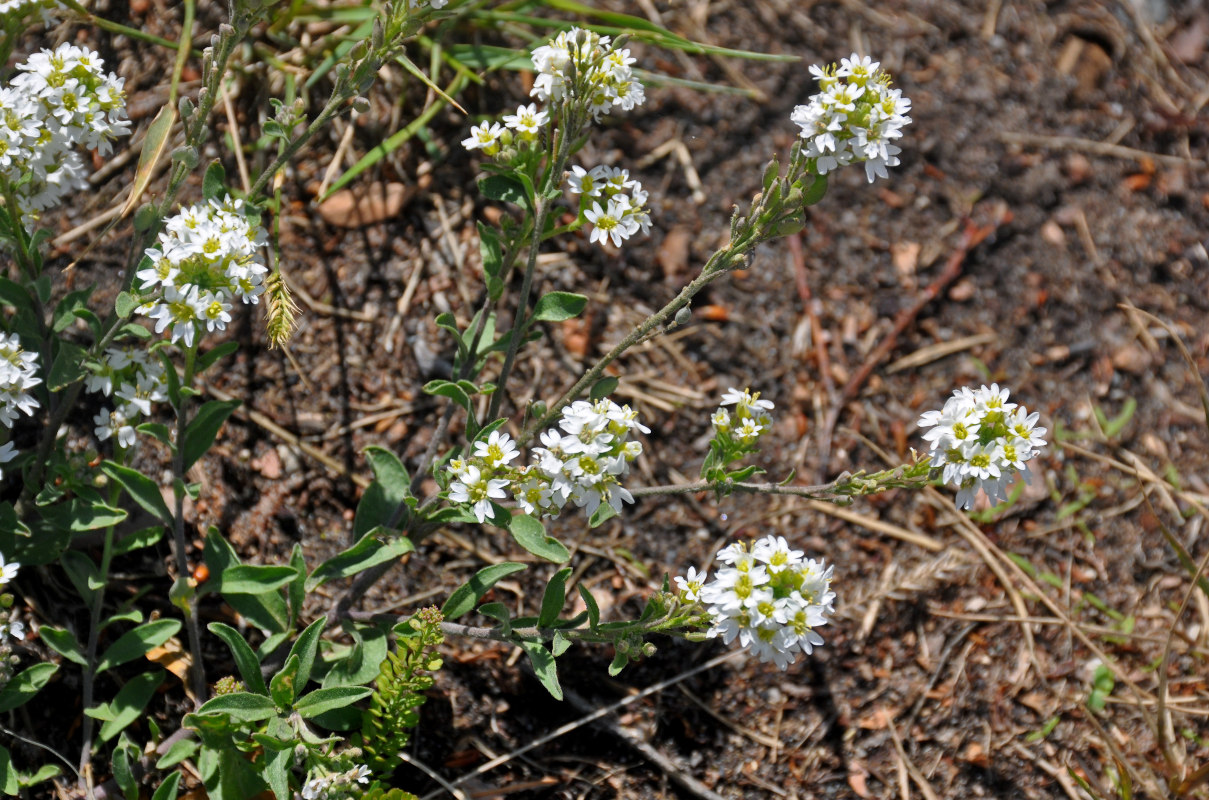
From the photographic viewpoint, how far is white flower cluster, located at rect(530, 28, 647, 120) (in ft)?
7.93

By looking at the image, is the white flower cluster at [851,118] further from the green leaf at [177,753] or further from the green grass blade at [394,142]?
the green leaf at [177,753]

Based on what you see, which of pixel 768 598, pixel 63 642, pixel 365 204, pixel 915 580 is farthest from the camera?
pixel 365 204

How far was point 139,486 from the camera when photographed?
272 centimetres

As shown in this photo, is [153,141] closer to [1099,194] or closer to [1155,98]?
[1099,194]

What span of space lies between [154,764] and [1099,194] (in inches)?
159

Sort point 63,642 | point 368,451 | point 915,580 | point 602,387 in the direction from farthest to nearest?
point 915,580
point 368,451
point 63,642
point 602,387

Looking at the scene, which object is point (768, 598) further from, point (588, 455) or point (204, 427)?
point (204, 427)

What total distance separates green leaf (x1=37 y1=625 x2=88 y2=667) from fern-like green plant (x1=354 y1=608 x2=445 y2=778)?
776 mm


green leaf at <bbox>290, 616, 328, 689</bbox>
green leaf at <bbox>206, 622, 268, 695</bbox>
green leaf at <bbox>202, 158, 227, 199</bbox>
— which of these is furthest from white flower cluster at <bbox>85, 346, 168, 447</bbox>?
green leaf at <bbox>290, 616, 328, 689</bbox>

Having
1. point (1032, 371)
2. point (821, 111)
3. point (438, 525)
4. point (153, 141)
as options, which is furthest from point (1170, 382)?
point (153, 141)

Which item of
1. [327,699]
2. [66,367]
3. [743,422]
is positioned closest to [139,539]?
[66,367]

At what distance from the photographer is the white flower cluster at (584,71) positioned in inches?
95.2

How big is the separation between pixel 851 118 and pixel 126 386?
197 cm

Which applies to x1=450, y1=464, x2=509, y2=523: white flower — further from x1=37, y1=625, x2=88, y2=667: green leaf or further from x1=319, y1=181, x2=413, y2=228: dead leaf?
x1=319, y1=181, x2=413, y2=228: dead leaf
